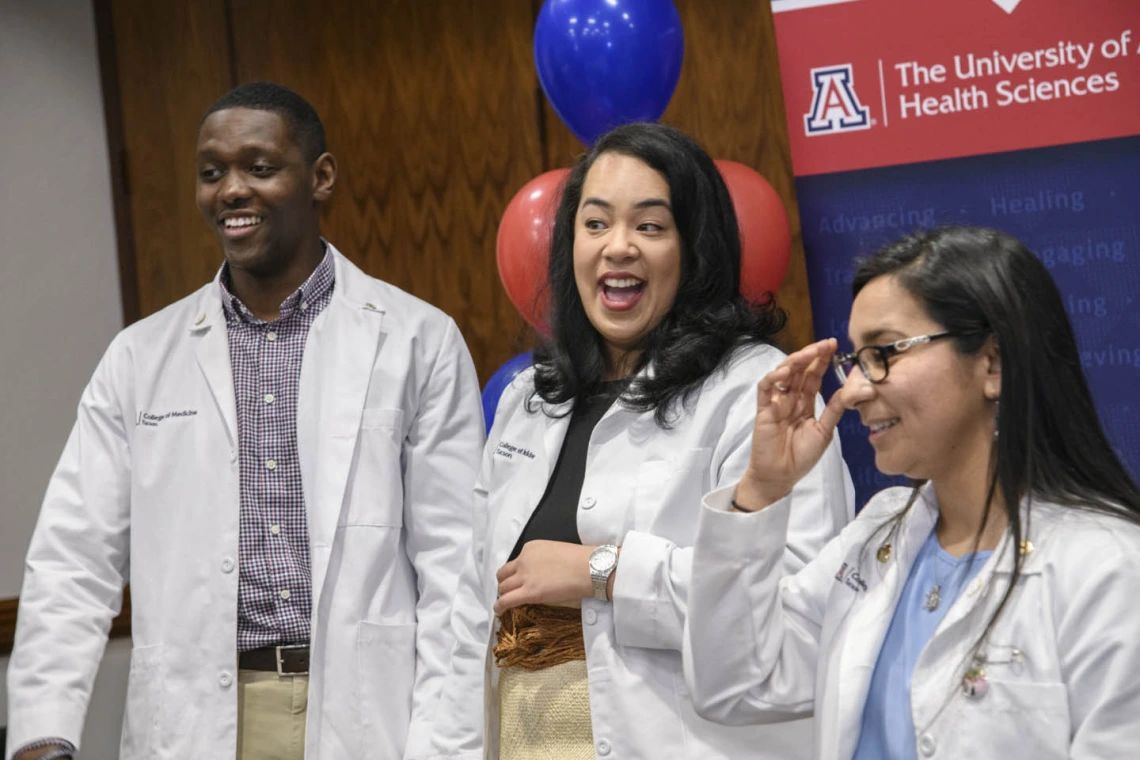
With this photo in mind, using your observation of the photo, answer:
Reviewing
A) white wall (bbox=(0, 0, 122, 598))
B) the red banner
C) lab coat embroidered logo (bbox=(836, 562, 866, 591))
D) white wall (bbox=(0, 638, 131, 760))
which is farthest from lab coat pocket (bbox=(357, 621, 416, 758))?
white wall (bbox=(0, 0, 122, 598))

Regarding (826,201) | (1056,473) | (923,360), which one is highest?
(826,201)

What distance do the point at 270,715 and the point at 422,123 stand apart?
7.44ft

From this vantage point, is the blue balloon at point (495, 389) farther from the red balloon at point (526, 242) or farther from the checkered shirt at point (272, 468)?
the checkered shirt at point (272, 468)

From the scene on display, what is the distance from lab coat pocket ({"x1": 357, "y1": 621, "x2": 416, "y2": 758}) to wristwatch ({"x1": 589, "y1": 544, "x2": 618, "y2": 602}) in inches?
25.4

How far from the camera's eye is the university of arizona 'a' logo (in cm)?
310

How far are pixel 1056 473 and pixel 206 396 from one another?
164 cm

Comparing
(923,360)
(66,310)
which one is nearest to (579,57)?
(923,360)

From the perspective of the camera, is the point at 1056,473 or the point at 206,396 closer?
the point at 1056,473

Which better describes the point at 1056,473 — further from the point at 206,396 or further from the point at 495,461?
the point at 206,396

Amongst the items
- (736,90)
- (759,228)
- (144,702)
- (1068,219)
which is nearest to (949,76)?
(1068,219)

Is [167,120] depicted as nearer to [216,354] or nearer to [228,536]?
[216,354]

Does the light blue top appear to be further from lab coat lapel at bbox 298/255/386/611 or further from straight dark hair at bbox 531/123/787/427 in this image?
lab coat lapel at bbox 298/255/386/611

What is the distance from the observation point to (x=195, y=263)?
14.3 ft

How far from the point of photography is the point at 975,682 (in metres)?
1.47
